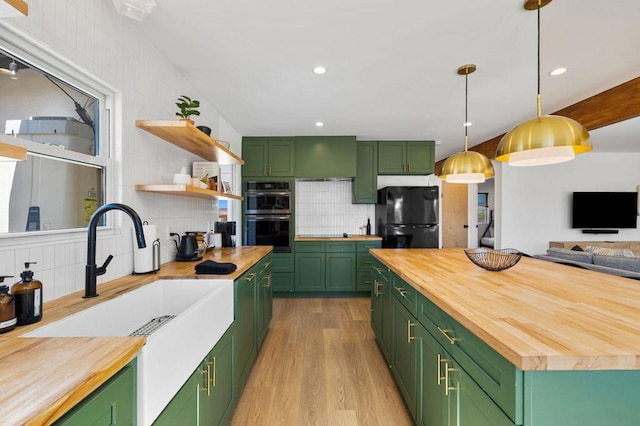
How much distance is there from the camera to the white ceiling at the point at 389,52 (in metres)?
1.76

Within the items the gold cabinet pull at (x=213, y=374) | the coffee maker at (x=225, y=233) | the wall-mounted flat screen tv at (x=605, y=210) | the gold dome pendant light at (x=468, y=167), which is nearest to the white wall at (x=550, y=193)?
the wall-mounted flat screen tv at (x=605, y=210)

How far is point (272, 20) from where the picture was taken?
183 cm

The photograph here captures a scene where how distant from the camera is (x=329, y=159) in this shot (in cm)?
447

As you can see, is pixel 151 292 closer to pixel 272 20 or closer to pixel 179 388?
pixel 179 388

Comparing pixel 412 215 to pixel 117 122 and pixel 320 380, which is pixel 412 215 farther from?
pixel 117 122

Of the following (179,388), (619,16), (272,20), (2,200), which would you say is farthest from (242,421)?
(619,16)

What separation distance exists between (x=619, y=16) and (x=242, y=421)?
3.50 metres

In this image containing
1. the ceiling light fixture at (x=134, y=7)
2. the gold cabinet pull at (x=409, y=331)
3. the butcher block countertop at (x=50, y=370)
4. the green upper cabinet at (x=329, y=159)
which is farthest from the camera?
the green upper cabinet at (x=329, y=159)

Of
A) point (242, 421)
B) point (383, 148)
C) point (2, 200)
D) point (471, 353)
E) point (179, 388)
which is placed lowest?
point (242, 421)

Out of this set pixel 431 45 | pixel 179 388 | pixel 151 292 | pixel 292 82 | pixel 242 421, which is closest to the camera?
pixel 179 388

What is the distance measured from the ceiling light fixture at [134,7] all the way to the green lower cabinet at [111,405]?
1759 mm

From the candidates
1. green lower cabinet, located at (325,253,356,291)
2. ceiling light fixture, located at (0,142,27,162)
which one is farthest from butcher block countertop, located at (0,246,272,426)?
green lower cabinet, located at (325,253,356,291)

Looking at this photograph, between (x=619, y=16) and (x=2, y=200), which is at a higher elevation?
(x=619, y=16)

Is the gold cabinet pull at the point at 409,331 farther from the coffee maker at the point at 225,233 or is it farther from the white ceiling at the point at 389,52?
the coffee maker at the point at 225,233
